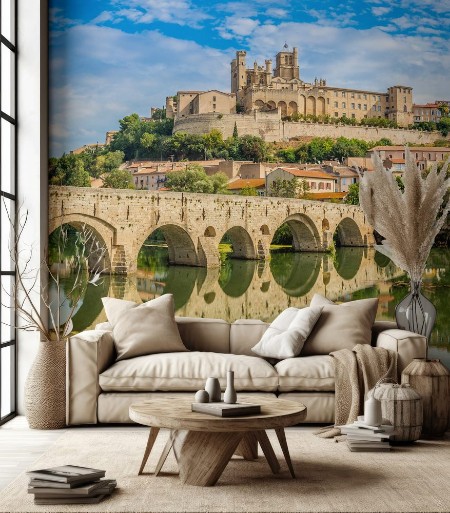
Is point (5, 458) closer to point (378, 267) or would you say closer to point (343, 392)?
point (343, 392)

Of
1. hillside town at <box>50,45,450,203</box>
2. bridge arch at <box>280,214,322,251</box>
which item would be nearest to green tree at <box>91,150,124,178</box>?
hillside town at <box>50,45,450,203</box>

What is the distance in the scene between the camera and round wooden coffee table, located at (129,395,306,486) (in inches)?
140

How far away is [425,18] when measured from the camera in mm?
6758

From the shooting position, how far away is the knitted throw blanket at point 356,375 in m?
4.98

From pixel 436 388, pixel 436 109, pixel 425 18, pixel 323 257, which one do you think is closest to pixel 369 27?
pixel 425 18

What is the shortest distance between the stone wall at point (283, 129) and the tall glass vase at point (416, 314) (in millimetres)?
1807

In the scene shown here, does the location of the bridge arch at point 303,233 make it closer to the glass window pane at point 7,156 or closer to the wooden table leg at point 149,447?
the glass window pane at point 7,156

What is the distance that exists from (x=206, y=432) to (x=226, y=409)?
0.51 feet

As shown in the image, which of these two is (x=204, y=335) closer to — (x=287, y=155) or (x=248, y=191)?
(x=248, y=191)

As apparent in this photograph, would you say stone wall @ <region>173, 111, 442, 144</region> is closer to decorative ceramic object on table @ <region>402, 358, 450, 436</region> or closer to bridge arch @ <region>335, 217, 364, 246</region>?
bridge arch @ <region>335, 217, 364, 246</region>

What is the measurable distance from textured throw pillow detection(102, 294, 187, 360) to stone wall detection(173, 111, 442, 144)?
196cm

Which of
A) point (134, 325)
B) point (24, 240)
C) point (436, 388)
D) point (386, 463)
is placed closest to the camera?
point (386, 463)

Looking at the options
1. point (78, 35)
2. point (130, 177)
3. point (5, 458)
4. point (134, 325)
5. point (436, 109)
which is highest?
point (78, 35)

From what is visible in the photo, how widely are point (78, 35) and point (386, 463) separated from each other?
4.25 meters
